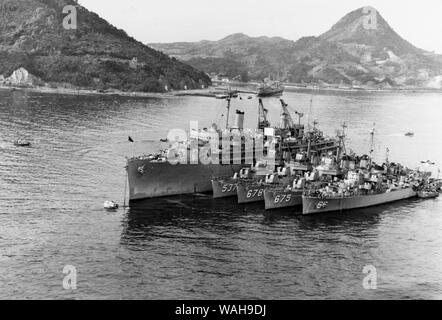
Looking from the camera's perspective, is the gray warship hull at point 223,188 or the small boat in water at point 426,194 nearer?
the gray warship hull at point 223,188

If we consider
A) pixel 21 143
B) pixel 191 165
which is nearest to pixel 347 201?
pixel 191 165

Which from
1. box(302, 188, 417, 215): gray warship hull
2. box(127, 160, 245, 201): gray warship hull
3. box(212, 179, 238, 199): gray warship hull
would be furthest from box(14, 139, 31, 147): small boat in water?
box(302, 188, 417, 215): gray warship hull

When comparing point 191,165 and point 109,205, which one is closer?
point 109,205

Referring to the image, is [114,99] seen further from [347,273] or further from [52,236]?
[347,273]

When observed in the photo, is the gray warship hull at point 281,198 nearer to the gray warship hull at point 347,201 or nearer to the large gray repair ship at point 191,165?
the gray warship hull at point 347,201

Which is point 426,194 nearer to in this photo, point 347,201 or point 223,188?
point 347,201

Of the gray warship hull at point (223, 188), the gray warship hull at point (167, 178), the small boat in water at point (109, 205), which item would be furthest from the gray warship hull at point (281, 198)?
the small boat in water at point (109, 205)

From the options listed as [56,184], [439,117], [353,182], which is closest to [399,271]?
[353,182]
